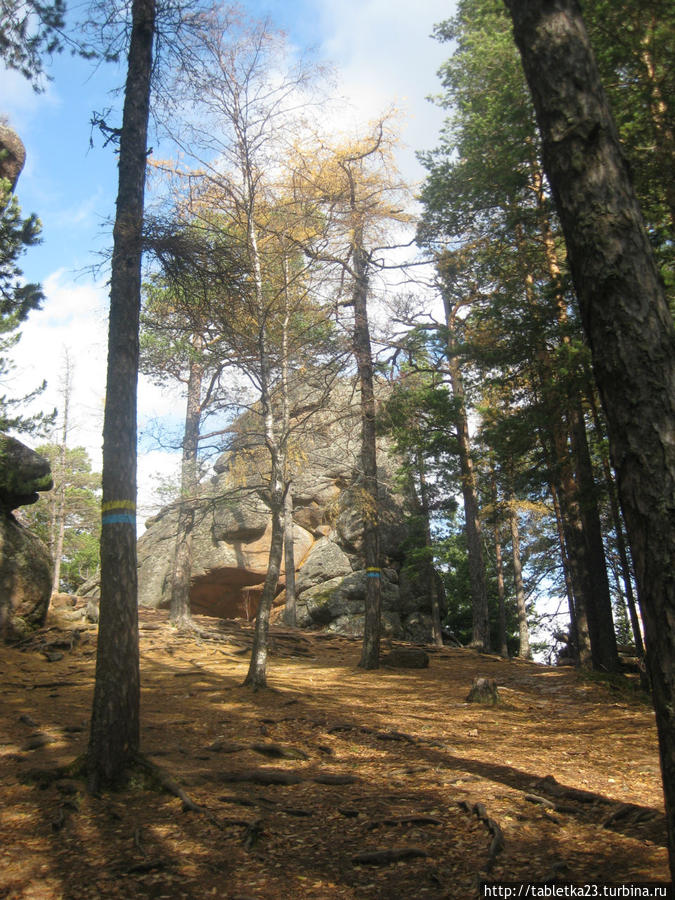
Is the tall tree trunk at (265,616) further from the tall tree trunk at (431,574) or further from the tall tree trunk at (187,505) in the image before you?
the tall tree trunk at (431,574)

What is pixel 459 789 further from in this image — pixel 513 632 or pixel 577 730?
pixel 513 632

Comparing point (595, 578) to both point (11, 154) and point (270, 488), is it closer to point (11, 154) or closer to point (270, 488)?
point (270, 488)

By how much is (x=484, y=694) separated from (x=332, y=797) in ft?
17.2

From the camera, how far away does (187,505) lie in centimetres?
1309

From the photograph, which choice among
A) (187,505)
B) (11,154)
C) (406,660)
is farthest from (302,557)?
(11,154)

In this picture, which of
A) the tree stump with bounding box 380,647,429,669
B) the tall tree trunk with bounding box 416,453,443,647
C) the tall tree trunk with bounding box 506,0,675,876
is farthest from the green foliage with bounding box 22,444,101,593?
the tall tree trunk with bounding box 506,0,675,876

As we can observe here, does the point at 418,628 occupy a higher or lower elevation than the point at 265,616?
lower

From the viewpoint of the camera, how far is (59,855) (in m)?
4.20

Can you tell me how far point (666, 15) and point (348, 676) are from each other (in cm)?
1252

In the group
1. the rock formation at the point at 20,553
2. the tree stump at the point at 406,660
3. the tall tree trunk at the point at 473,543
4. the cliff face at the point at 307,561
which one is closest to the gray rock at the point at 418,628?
the cliff face at the point at 307,561

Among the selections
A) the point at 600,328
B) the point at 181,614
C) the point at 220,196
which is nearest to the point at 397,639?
the point at 181,614

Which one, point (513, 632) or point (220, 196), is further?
point (513, 632)

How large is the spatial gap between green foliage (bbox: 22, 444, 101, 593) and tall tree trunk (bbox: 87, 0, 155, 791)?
23708 mm

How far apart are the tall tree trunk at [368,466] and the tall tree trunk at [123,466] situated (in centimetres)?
765
